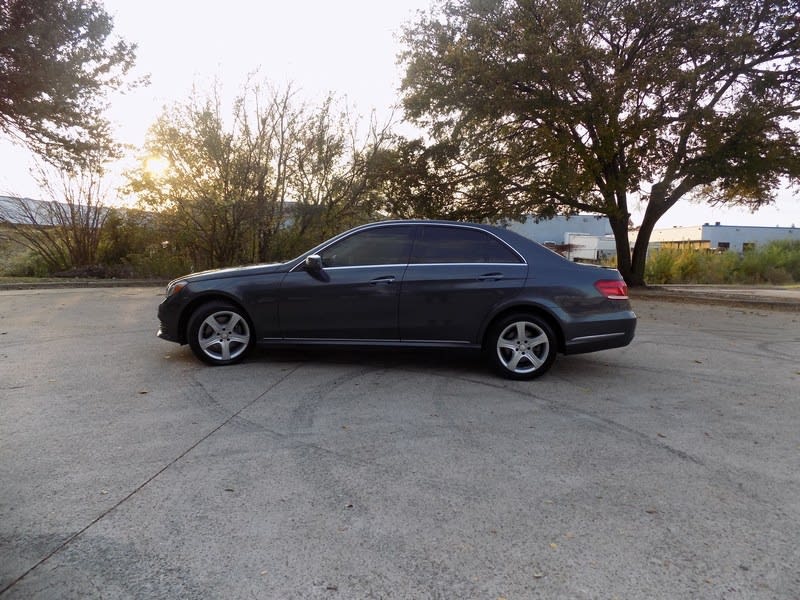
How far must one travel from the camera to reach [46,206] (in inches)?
716

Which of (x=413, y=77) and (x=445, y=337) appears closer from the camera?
(x=445, y=337)

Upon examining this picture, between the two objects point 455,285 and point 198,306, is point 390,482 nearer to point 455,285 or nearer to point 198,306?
point 455,285

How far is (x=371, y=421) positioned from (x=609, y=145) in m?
12.4

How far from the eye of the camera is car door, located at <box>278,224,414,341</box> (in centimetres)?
592

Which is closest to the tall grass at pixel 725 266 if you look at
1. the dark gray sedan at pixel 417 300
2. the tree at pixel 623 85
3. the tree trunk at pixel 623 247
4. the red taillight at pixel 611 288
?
the tree trunk at pixel 623 247

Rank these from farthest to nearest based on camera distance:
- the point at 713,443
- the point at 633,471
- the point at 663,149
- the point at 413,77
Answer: the point at 413,77 → the point at 663,149 → the point at 713,443 → the point at 633,471

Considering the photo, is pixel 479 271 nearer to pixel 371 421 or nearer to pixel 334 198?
pixel 371 421

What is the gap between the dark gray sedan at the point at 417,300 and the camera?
5785 millimetres

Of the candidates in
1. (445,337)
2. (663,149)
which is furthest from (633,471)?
(663,149)

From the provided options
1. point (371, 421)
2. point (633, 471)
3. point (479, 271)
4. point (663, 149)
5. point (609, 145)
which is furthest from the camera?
point (663, 149)

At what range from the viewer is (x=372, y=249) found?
6.10 metres

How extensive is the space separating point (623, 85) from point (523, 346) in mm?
10454

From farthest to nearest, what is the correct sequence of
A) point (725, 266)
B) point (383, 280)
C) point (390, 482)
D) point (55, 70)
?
point (725, 266) → point (55, 70) → point (383, 280) → point (390, 482)

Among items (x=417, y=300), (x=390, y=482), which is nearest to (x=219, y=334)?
(x=417, y=300)
